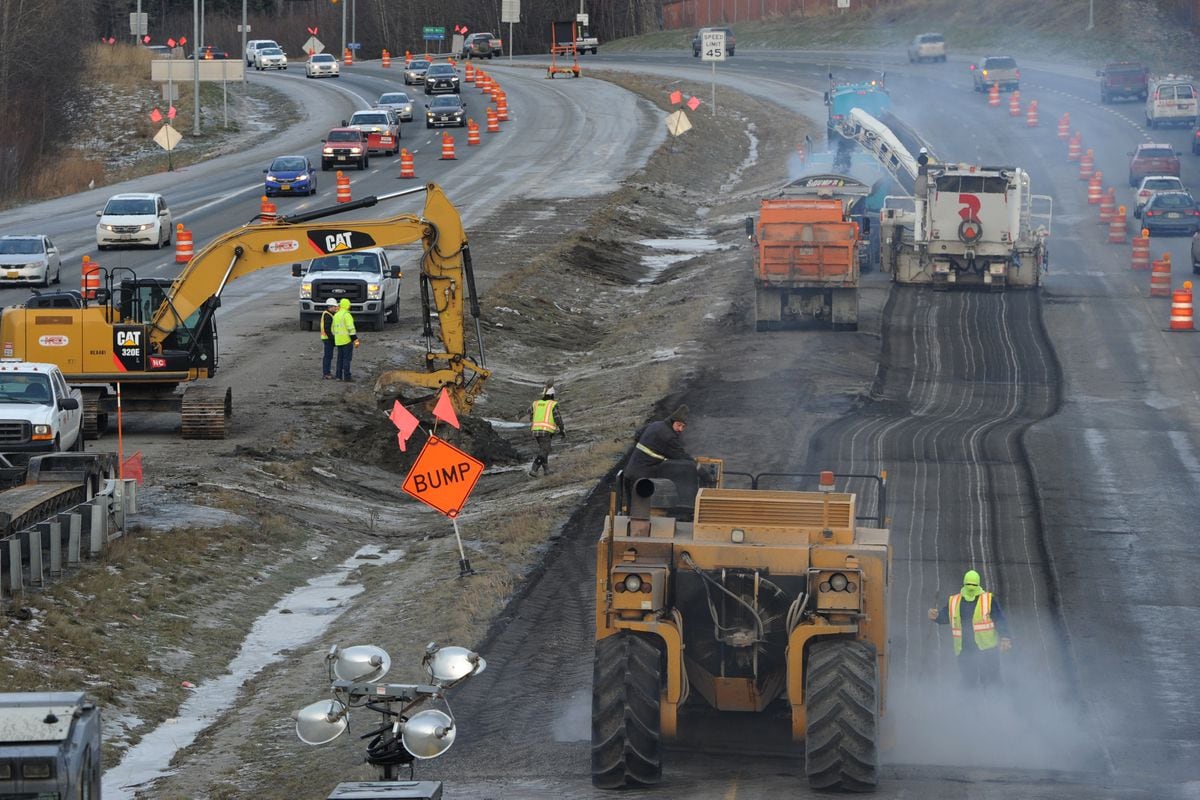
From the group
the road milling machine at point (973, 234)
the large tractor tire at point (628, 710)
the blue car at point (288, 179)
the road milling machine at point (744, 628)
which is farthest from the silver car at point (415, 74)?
the large tractor tire at point (628, 710)

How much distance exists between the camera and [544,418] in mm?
28156

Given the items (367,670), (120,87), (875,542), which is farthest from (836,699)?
(120,87)

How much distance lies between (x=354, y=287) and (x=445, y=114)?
1695 inches

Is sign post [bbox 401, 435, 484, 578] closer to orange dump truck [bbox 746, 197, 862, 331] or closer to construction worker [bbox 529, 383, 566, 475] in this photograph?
construction worker [bbox 529, 383, 566, 475]

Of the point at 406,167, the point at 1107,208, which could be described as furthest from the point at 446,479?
the point at 406,167

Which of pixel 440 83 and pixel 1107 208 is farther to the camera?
pixel 440 83

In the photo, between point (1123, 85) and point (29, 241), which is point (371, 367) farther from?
point (1123, 85)

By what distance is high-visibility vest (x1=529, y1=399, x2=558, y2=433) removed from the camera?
1104 inches

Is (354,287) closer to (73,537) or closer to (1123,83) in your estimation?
(73,537)

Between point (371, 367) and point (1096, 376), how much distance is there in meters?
14.4

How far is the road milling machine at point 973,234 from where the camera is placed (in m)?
41.0

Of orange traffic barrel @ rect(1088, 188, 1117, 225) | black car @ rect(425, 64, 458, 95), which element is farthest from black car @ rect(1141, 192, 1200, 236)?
black car @ rect(425, 64, 458, 95)

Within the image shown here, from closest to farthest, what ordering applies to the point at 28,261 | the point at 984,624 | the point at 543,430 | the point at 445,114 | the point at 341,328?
the point at 984,624 → the point at 543,430 → the point at 341,328 → the point at 28,261 → the point at 445,114

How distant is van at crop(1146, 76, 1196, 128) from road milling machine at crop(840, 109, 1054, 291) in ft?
113
